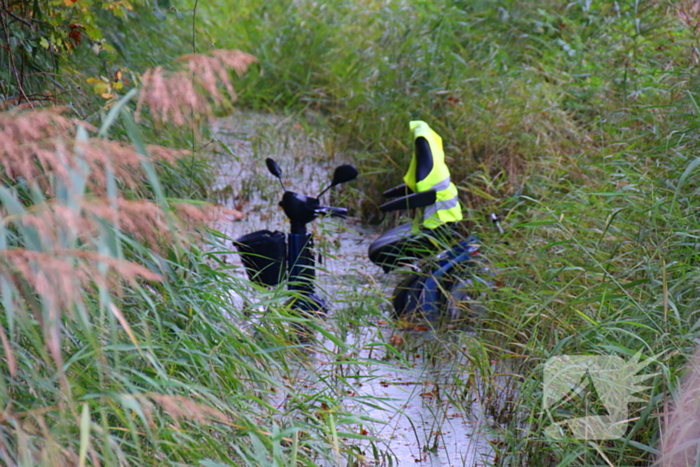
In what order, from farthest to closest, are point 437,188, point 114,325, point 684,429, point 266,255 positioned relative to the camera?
1. point 437,188
2. point 266,255
3. point 684,429
4. point 114,325

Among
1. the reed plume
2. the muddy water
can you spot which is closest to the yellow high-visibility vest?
the muddy water

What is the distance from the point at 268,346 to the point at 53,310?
1224 mm

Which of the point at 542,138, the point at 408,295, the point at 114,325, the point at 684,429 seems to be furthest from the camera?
the point at 542,138

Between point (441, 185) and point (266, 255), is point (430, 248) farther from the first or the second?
point (266, 255)

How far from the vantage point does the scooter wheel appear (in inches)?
145

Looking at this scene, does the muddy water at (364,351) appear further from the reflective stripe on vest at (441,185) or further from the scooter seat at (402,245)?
the reflective stripe on vest at (441,185)

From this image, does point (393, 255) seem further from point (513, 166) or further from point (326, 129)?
point (326, 129)

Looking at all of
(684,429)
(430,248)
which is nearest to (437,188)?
(430,248)

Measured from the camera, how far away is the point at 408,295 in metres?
3.68

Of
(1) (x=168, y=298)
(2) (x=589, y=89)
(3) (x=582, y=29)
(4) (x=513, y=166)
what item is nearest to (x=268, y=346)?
(1) (x=168, y=298)

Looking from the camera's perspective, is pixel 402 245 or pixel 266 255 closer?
pixel 266 255

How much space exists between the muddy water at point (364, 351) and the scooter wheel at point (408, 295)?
0.35 feet

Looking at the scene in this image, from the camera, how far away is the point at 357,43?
6305mm

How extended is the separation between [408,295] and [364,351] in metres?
0.37
